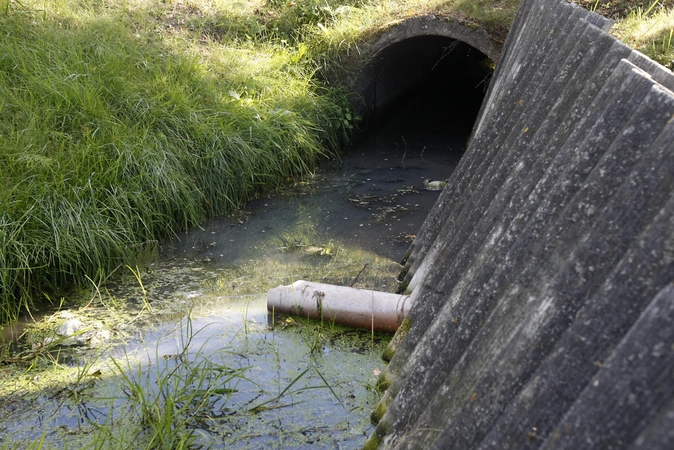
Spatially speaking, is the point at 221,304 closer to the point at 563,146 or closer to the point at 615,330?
the point at 563,146

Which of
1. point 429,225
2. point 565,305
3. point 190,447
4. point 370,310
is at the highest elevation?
point 565,305

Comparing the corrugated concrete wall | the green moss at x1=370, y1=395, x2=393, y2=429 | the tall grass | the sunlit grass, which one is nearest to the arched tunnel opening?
the tall grass

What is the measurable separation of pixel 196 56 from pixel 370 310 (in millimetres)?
4996

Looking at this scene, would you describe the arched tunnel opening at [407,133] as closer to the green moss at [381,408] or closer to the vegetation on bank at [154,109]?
the vegetation on bank at [154,109]

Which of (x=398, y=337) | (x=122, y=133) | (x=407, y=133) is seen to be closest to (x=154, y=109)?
(x=122, y=133)

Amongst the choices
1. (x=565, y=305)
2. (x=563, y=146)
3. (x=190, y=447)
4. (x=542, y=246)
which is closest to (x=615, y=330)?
(x=565, y=305)

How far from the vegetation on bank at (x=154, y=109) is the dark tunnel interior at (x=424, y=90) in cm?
101

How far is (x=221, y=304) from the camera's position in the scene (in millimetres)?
4781

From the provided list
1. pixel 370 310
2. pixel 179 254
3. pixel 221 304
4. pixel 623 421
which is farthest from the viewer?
pixel 179 254

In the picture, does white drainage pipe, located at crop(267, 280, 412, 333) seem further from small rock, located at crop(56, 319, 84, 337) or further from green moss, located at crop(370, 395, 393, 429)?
small rock, located at crop(56, 319, 84, 337)

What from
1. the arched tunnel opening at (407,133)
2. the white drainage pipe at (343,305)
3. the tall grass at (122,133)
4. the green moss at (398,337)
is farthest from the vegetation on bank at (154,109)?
the green moss at (398,337)

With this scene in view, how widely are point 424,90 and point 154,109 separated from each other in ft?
23.9

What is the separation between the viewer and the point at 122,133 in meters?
6.16

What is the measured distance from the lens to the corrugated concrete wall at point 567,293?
1267 millimetres
